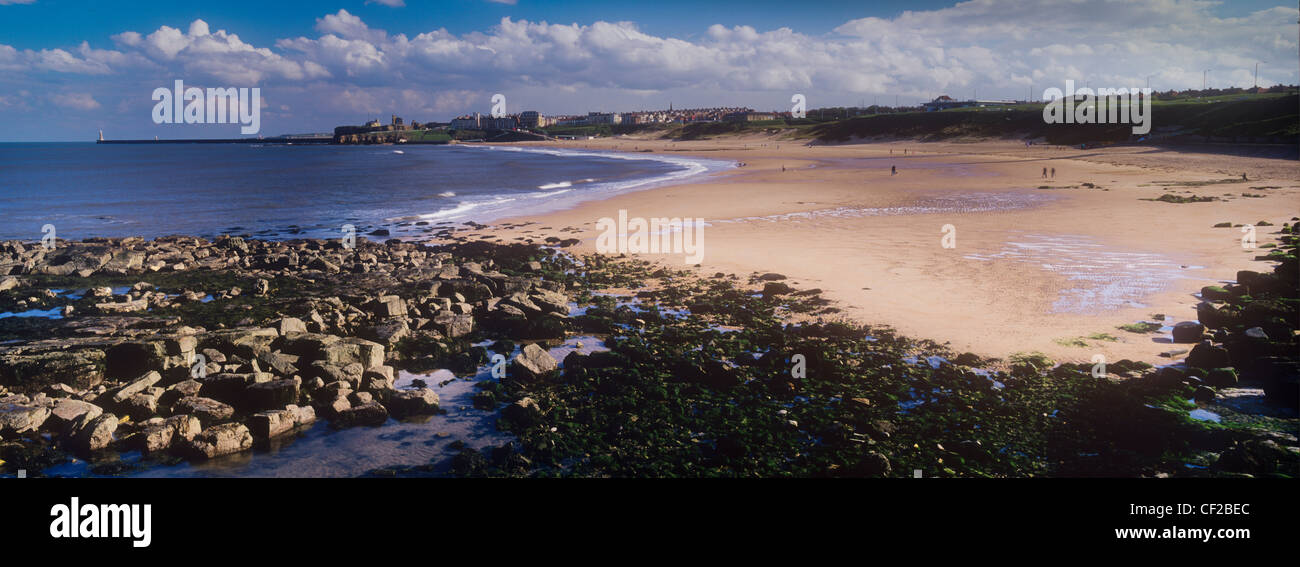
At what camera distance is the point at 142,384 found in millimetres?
10320

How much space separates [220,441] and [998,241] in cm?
2269

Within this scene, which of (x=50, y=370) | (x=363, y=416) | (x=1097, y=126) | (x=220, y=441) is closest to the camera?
(x=220, y=441)

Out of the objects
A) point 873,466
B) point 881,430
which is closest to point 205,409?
point 873,466

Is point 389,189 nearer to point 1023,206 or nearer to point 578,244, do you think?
point 578,244

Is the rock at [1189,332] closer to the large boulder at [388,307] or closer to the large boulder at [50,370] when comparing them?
the large boulder at [388,307]

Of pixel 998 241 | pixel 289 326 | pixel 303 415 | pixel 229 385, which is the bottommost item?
pixel 303 415

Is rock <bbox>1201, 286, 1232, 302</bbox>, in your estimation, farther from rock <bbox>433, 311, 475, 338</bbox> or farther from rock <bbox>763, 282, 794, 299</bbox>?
rock <bbox>433, 311, 475, 338</bbox>

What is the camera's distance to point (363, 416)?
390 inches

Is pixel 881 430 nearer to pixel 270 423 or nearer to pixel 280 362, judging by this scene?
pixel 270 423

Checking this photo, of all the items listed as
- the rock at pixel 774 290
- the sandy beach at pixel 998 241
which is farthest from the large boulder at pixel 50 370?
the sandy beach at pixel 998 241

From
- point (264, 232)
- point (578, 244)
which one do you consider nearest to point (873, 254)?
point (578, 244)

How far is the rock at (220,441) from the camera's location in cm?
867

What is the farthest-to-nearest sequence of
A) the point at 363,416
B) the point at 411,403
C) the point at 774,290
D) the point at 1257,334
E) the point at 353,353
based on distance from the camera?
the point at 774,290 → the point at 353,353 → the point at 1257,334 → the point at 411,403 → the point at 363,416
